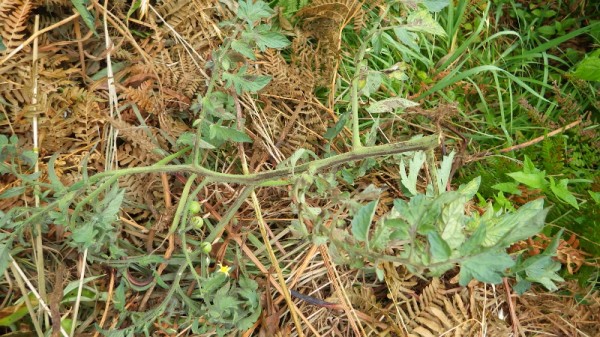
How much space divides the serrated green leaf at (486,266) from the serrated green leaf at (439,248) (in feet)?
0.10

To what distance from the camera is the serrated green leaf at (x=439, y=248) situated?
92 centimetres

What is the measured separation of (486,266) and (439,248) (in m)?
0.08

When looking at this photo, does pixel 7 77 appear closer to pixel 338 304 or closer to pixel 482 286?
pixel 338 304

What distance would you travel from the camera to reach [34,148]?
1.64m

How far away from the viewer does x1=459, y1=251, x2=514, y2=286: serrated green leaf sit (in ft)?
2.94

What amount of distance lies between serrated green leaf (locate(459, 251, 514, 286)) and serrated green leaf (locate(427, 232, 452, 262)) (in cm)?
3

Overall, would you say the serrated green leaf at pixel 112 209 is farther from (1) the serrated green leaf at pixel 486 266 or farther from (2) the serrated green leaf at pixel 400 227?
(1) the serrated green leaf at pixel 486 266

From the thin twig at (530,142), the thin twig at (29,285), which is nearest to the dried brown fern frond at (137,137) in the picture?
the thin twig at (29,285)

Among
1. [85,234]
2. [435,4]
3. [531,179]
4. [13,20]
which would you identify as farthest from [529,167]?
[13,20]

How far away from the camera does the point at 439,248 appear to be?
0.93 m

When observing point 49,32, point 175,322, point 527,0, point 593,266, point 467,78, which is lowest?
point 593,266

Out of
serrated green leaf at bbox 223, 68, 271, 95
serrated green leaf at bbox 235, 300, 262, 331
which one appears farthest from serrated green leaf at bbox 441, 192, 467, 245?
serrated green leaf at bbox 235, 300, 262, 331

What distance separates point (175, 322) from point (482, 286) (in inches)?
37.5

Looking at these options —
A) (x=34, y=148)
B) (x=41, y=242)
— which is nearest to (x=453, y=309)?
(x=41, y=242)
